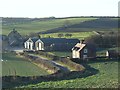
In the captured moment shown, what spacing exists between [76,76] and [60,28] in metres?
71.6

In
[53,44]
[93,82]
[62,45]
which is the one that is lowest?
[93,82]

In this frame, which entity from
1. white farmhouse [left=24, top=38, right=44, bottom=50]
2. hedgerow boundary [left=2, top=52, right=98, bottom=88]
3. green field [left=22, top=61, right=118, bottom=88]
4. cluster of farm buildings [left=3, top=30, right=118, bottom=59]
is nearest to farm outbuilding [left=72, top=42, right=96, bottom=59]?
cluster of farm buildings [left=3, top=30, right=118, bottom=59]

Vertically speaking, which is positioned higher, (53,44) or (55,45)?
(53,44)

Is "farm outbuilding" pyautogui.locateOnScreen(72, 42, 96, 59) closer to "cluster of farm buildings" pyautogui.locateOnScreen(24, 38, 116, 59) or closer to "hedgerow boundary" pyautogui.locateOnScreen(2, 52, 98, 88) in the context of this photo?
"cluster of farm buildings" pyautogui.locateOnScreen(24, 38, 116, 59)

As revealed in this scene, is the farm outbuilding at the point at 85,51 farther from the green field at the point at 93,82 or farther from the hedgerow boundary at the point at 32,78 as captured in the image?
the hedgerow boundary at the point at 32,78

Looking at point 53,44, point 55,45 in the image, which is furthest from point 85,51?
point 53,44

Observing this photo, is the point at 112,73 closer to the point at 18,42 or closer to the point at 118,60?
the point at 118,60

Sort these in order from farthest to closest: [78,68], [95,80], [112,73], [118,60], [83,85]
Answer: [118,60] < [78,68] < [112,73] < [95,80] < [83,85]

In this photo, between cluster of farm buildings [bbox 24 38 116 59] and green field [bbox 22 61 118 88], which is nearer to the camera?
green field [bbox 22 61 118 88]

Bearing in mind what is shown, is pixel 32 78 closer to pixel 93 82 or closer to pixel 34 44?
pixel 93 82

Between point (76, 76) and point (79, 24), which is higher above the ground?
point (79, 24)

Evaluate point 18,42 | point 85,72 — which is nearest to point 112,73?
point 85,72

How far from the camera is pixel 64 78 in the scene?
29719 mm

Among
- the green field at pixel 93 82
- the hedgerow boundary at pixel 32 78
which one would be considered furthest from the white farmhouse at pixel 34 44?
the hedgerow boundary at pixel 32 78
